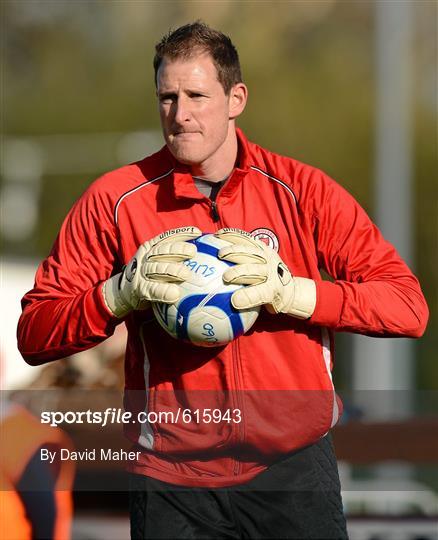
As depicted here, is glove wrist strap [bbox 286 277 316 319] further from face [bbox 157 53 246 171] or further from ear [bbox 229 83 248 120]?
ear [bbox 229 83 248 120]

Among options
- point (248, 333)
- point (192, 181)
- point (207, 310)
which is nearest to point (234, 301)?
point (207, 310)

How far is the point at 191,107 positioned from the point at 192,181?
28 centimetres

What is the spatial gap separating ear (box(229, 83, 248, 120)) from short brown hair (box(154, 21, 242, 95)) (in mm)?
25

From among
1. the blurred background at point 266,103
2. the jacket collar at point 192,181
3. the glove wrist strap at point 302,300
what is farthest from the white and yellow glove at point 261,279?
the blurred background at point 266,103

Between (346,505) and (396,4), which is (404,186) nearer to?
(396,4)

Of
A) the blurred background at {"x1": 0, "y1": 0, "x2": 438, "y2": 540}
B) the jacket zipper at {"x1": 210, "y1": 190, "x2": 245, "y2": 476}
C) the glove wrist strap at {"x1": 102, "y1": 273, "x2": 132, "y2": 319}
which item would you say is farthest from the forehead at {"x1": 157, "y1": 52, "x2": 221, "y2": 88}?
the blurred background at {"x1": 0, "y1": 0, "x2": 438, "y2": 540}

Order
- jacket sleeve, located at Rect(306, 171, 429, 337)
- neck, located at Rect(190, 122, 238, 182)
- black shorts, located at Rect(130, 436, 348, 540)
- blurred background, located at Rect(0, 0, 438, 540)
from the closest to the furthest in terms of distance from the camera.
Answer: black shorts, located at Rect(130, 436, 348, 540) → jacket sleeve, located at Rect(306, 171, 429, 337) → neck, located at Rect(190, 122, 238, 182) → blurred background, located at Rect(0, 0, 438, 540)

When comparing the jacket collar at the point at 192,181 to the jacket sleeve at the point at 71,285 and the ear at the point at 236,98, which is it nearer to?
the ear at the point at 236,98

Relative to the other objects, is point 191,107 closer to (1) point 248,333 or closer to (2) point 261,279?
(2) point 261,279

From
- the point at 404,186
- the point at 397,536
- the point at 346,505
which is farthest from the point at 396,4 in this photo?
the point at 397,536

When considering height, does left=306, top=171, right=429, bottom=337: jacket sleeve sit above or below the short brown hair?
below

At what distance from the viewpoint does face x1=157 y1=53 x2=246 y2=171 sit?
4363mm

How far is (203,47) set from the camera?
4453mm

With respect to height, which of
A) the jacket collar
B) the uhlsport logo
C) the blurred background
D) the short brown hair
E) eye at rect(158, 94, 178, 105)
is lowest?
the uhlsport logo
